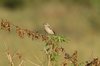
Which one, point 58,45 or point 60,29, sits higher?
point 58,45

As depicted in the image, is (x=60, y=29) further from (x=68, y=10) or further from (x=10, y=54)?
(x=10, y=54)

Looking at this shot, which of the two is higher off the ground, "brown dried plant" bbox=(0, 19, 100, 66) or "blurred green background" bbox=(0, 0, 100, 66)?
"brown dried plant" bbox=(0, 19, 100, 66)

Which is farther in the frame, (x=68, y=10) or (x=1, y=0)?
Result: (x=1, y=0)

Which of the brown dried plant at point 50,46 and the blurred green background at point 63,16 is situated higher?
the brown dried plant at point 50,46

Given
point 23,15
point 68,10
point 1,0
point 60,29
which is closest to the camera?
point 60,29

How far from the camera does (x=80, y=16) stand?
2508 centimetres

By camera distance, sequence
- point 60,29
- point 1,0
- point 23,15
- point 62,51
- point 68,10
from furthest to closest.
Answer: point 1,0, point 68,10, point 23,15, point 60,29, point 62,51

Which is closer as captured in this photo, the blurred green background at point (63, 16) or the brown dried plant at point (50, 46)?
the brown dried plant at point (50, 46)

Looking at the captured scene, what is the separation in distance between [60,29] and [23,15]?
274 centimetres

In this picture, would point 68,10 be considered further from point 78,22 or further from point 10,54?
point 10,54

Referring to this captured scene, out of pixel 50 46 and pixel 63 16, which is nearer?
pixel 50 46

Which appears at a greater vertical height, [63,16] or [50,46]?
[50,46]

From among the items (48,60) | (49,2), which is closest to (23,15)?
(49,2)

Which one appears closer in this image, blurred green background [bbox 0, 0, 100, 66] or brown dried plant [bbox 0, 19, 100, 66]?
brown dried plant [bbox 0, 19, 100, 66]
